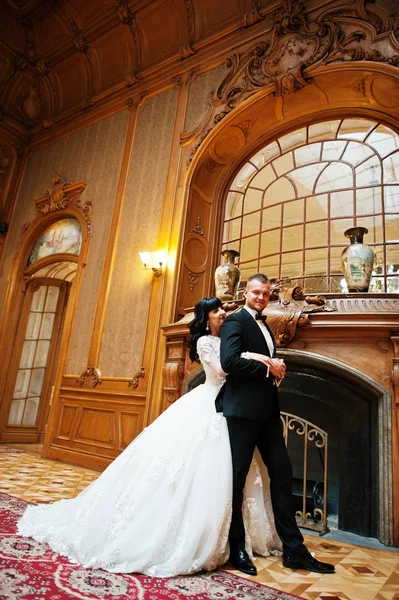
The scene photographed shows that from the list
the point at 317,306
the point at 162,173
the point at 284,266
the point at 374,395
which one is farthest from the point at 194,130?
the point at 374,395

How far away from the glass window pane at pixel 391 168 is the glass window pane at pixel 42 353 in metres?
5.95

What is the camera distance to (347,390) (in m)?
3.25

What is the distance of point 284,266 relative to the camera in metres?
6.61

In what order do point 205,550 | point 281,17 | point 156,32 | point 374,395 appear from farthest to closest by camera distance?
point 156,32 → point 281,17 → point 374,395 → point 205,550

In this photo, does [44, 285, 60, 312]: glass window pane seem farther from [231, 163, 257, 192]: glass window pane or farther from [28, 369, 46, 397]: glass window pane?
[231, 163, 257, 192]: glass window pane

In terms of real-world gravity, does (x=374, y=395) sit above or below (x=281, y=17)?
below

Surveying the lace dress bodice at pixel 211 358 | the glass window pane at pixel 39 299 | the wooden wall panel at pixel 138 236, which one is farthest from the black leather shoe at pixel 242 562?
the glass window pane at pixel 39 299

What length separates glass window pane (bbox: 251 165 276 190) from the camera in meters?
Result: 5.32

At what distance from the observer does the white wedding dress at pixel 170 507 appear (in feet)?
6.08

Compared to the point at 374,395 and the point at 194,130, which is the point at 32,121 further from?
the point at 374,395

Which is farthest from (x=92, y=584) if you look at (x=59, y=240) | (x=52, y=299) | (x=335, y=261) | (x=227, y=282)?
(x=52, y=299)

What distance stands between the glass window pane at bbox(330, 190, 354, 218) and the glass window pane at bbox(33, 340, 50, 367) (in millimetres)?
5272

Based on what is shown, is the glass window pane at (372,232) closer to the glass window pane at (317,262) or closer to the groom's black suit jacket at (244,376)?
the glass window pane at (317,262)

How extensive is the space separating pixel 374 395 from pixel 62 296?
6057 mm
